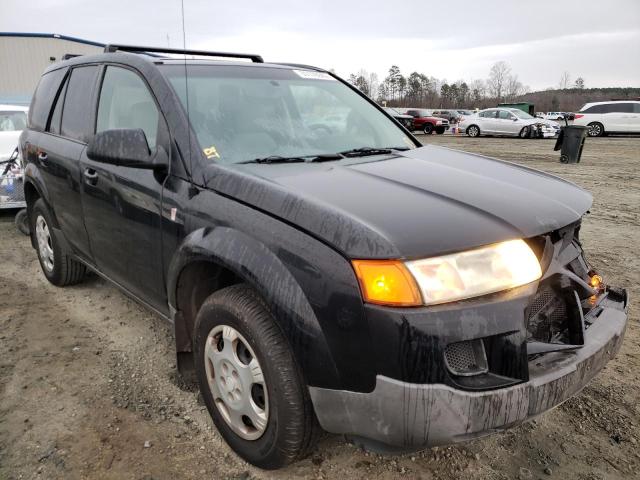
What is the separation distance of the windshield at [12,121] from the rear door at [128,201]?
555 cm

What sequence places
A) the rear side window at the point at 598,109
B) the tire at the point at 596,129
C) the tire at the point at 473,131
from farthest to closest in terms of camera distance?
the tire at the point at 473,131 → the tire at the point at 596,129 → the rear side window at the point at 598,109

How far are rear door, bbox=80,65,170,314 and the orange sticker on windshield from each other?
0.75 ft

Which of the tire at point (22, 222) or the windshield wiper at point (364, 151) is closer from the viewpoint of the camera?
the windshield wiper at point (364, 151)

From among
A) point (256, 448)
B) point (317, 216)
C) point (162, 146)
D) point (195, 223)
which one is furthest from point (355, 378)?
point (162, 146)

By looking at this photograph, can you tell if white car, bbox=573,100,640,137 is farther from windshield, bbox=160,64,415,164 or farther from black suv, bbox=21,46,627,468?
black suv, bbox=21,46,627,468

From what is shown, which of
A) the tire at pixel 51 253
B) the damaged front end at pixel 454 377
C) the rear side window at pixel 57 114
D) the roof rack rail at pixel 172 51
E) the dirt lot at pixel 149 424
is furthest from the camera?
the tire at pixel 51 253

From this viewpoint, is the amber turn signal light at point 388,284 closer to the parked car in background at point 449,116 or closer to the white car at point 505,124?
the white car at point 505,124

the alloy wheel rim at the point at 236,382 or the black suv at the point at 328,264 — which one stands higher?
the black suv at the point at 328,264

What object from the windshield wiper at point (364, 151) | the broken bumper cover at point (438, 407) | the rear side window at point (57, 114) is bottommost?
the broken bumper cover at point (438, 407)

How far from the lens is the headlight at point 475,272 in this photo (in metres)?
1.63

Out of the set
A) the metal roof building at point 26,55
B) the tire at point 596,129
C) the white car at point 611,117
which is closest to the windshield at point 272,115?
the white car at point 611,117

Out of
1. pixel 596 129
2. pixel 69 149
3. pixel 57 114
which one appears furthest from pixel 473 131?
pixel 69 149

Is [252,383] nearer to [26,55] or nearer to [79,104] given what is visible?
[79,104]

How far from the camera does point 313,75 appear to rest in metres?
3.36
